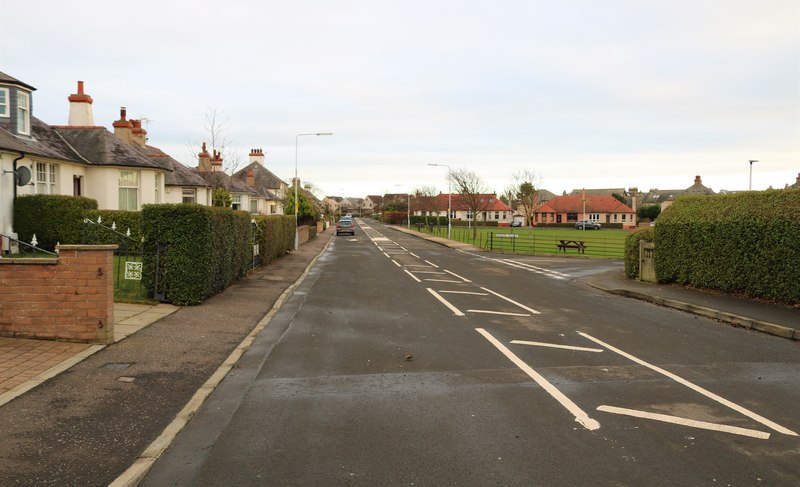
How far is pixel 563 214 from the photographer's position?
109938 millimetres

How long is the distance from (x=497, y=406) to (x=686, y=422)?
1.90 m

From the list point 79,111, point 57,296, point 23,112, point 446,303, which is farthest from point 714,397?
point 79,111

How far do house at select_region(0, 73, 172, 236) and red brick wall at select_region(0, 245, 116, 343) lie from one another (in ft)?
48.2

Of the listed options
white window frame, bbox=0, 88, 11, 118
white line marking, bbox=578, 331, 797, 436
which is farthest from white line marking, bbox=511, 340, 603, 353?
white window frame, bbox=0, 88, 11, 118

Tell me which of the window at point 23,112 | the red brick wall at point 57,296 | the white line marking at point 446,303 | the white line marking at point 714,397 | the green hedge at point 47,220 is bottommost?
the white line marking at point 446,303

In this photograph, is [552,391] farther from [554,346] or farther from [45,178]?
[45,178]

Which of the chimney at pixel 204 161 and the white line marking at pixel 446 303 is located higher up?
the chimney at pixel 204 161

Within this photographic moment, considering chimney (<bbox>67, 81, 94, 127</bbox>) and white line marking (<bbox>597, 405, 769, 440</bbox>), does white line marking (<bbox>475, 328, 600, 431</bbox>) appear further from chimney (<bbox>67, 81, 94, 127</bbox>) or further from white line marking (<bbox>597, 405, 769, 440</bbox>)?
chimney (<bbox>67, 81, 94, 127</bbox>)

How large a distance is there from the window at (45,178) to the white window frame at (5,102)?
229cm

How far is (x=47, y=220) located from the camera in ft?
70.6

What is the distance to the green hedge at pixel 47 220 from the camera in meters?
21.4

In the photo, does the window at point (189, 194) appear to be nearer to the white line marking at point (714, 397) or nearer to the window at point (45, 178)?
the window at point (45, 178)

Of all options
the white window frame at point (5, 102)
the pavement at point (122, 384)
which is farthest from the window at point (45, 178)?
the pavement at point (122, 384)

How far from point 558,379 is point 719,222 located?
35.4 ft
